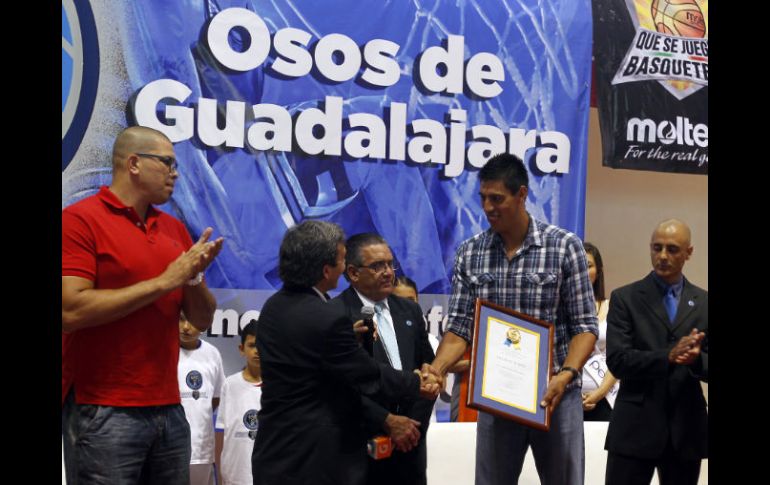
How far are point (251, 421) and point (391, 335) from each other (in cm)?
152

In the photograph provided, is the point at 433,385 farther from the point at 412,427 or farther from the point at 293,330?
the point at 293,330

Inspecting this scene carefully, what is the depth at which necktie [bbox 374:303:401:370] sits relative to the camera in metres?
4.30

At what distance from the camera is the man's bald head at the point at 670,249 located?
4559 mm

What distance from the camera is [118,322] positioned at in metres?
3.25

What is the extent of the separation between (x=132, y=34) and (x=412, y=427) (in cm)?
335

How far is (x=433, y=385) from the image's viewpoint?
13.2 feet

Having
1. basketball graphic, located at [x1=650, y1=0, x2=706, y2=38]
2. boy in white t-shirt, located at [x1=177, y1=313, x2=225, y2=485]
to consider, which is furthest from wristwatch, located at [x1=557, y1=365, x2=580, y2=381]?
basketball graphic, located at [x1=650, y1=0, x2=706, y2=38]

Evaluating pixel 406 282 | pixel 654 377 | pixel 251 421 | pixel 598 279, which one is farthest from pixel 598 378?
pixel 251 421

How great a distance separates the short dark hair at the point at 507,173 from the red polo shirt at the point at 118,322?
1.42 metres

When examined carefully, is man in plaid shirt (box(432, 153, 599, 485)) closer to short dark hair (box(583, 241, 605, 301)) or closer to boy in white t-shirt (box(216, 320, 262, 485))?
boy in white t-shirt (box(216, 320, 262, 485))

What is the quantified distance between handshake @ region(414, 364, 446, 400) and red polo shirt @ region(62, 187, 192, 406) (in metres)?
1.10

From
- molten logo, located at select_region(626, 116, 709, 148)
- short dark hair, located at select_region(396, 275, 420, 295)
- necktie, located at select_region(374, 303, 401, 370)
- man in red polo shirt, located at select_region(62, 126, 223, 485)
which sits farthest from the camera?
molten logo, located at select_region(626, 116, 709, 148)

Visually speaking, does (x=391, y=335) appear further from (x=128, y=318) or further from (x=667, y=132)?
(x=667, y=132)
